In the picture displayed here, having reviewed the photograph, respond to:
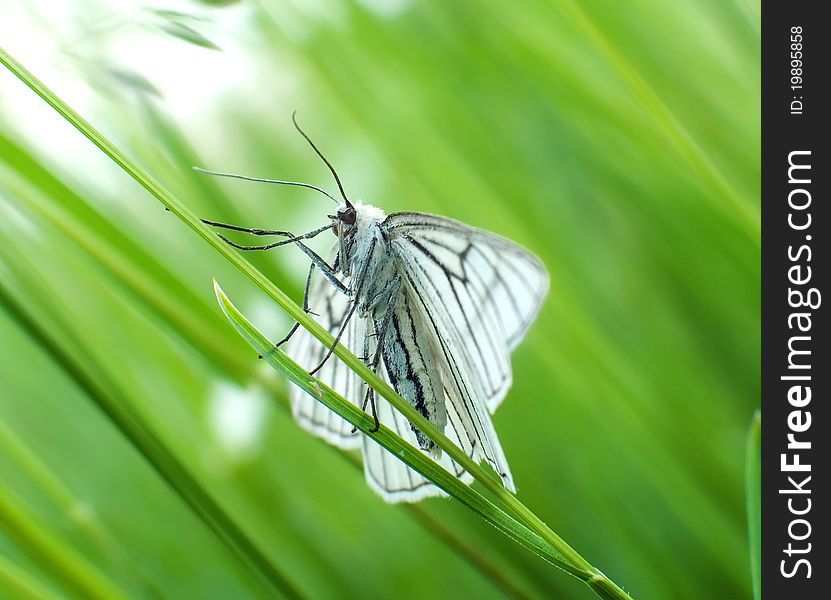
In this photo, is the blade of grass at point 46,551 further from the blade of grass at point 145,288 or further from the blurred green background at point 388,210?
the blade of grass at point 145,288

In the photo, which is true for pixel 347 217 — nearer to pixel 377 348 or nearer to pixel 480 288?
pixel 377 348

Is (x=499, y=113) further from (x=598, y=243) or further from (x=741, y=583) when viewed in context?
(x=741, y=583)

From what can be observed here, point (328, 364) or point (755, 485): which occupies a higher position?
point (328, 364)

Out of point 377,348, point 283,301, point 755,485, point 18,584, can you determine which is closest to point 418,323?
point 377,348

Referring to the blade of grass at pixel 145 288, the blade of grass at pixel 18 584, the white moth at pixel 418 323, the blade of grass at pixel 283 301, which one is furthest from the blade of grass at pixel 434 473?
the blade of grass at pixel 18 584

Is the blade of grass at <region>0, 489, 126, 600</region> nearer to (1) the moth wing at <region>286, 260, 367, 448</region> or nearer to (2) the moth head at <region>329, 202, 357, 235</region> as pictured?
(1) the moth wing at <region>286, 260, 367, 448</region>

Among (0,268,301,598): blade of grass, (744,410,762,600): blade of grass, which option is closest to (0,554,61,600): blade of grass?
(0,268,301,598): blade of grass
